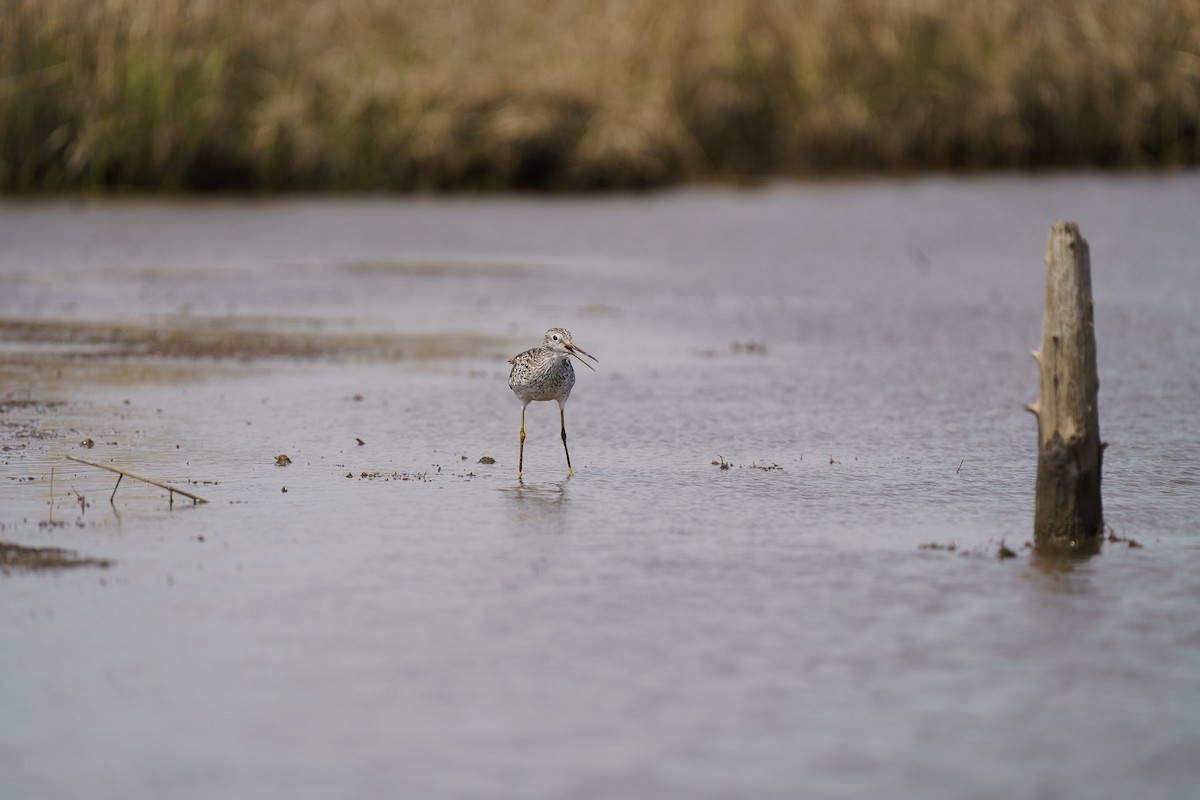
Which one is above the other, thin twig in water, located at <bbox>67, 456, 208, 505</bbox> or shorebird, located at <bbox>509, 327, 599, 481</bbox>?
shorebird, located at <bbox>509, 327, 599, 481</bbox>

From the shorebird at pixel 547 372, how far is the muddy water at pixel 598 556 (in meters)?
0.39

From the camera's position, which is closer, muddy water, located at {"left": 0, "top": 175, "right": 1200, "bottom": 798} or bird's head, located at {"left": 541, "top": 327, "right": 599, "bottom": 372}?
muddy water, located at {"left": 0, "top": 175, "right": 1200, "bottom": 798}

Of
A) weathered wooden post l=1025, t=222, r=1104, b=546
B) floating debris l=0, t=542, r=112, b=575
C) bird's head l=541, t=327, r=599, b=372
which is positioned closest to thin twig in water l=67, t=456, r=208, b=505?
floating debris l=0, t=542, r=112, b=575

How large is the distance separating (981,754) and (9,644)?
9.37ft

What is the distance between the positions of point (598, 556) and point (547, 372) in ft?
5.69

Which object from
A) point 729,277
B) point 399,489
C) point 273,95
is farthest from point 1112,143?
point 399,489

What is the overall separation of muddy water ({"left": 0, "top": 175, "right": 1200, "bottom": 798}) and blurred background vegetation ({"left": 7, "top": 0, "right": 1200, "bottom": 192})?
6.47 m

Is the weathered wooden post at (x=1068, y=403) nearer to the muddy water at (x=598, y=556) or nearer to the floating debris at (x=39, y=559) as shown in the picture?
the muddy water at (x=598, y=556)

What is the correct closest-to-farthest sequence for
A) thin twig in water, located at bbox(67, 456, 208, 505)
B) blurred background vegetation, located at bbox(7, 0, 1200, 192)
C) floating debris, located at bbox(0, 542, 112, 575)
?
floating debris, located at bbox(0, 542, 112, 575)
thin twig in water, located at bbox(67, 456, 208, 505)
blurred background vegetation, located at bbox(7, 0, 1200, 192)

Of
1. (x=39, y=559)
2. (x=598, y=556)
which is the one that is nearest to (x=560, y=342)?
(x=598, y=556)

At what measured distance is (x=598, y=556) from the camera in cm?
642

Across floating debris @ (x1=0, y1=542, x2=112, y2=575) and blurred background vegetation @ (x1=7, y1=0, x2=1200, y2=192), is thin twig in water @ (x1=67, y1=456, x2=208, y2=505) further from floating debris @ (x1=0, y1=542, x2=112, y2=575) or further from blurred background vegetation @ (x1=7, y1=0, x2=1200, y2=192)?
blurred background vegetation @ (x1=7, y1=0, x2=1200, y2=192)

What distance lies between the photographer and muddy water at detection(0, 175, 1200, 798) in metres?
4.55

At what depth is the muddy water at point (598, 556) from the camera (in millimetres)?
4547
